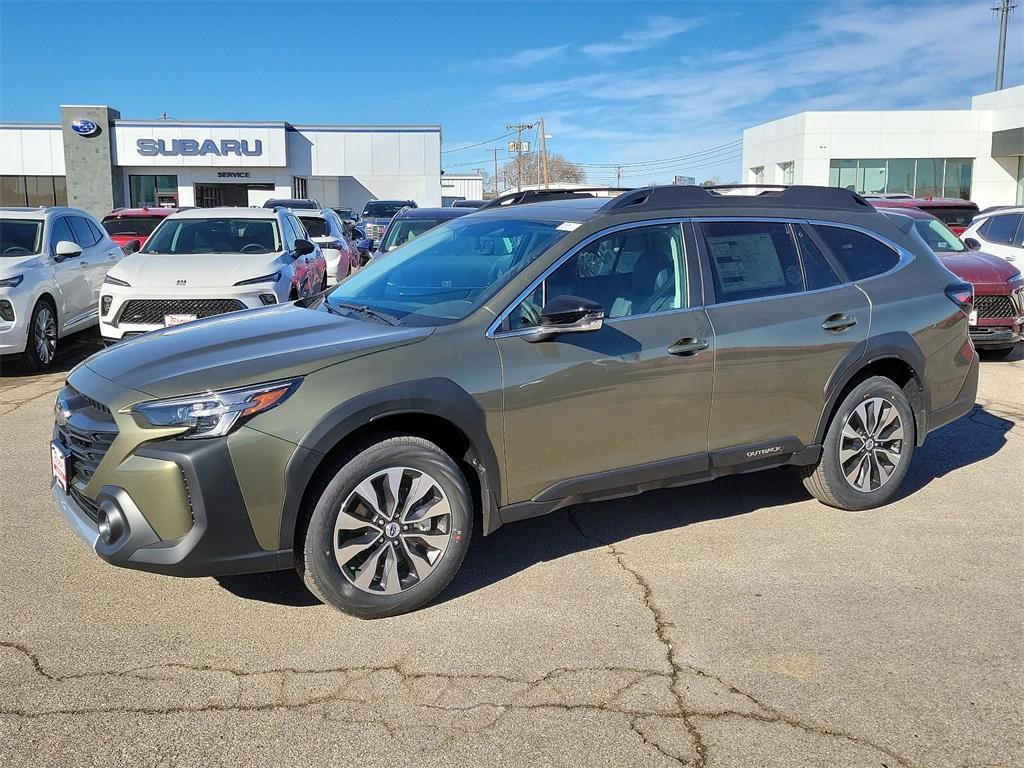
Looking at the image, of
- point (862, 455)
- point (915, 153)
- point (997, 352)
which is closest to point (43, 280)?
point (862, 455)

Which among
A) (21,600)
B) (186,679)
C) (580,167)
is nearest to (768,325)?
(186,679)

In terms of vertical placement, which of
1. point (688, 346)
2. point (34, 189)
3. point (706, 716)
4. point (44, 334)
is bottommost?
point (706, 716)

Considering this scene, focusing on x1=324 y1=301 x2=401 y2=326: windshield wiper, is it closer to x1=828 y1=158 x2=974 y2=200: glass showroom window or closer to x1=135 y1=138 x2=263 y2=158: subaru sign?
x1=135 y1=138 x2=263 y2=158: subaru sign

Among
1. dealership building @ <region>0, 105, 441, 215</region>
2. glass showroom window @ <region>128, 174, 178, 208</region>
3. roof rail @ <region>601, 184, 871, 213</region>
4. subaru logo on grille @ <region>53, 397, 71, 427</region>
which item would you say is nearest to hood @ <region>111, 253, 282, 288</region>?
subaru logo on grille @ <region>53, 397, 71, 427</region>

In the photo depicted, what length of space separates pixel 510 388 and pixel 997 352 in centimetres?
958

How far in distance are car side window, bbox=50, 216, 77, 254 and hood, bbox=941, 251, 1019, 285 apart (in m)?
10.0

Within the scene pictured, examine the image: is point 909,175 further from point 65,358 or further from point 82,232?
point 65,358

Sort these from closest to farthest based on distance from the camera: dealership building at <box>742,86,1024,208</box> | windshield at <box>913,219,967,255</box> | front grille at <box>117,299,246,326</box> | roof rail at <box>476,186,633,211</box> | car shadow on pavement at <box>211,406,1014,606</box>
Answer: car shadow on pavement at <box>211,406,1014,606</box>, roof rail at <box>476,186,633,211</box>, front grille at <box>117,299,246,326</box>, windshield at <box>913,219,967,255</box>, dealership building at <box>742,86,1024,208</box>

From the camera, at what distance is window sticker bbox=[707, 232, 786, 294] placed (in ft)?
15.9

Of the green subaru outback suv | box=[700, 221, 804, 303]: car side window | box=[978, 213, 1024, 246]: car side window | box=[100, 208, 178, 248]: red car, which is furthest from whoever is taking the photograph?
box=[100, 208, 178, 248]: red car

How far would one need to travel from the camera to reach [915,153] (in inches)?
1725

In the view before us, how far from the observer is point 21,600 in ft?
13.5

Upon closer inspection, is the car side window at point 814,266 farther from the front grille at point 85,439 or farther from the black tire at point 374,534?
the front grille at point 85,439

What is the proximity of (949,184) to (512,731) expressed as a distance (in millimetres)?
47115
